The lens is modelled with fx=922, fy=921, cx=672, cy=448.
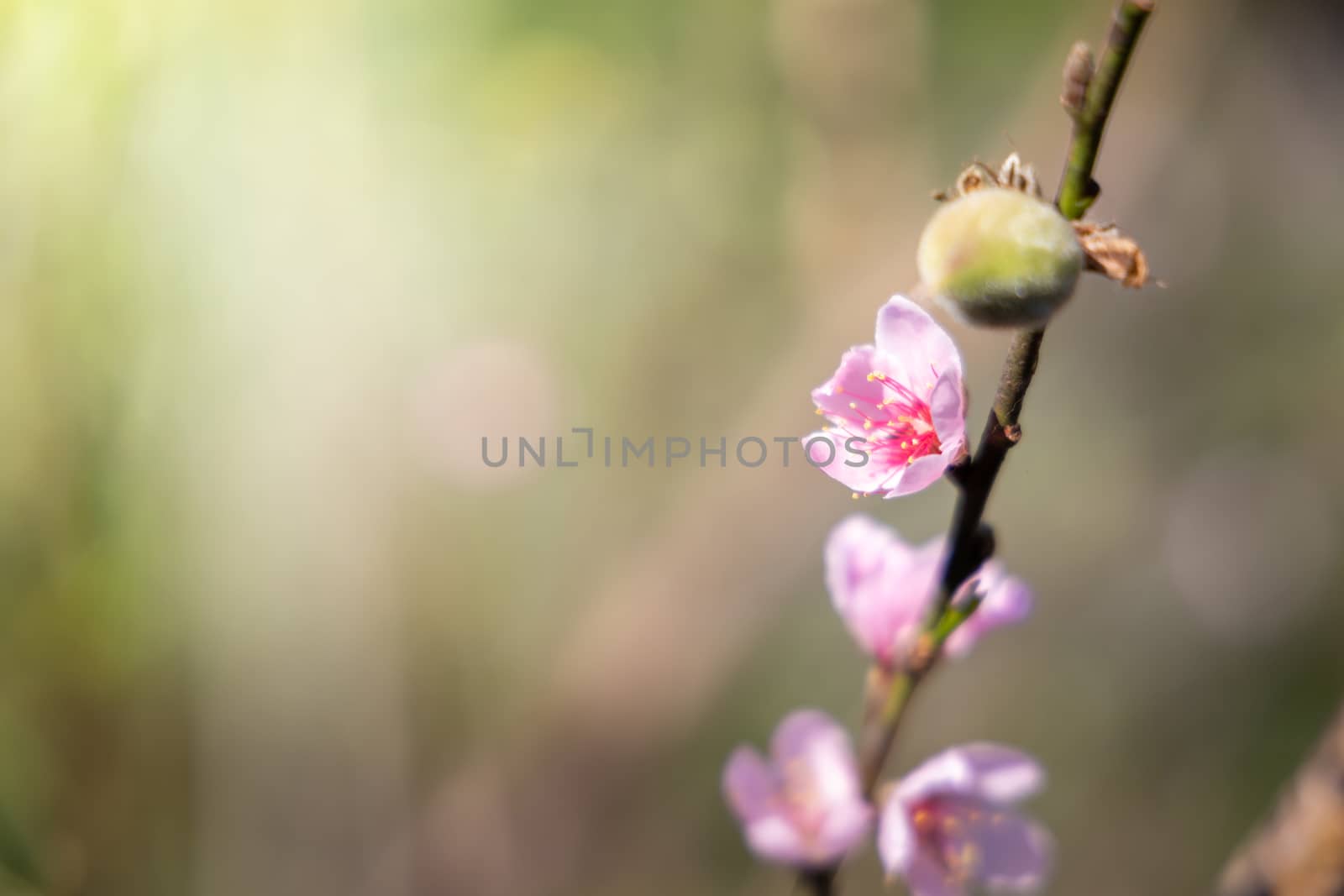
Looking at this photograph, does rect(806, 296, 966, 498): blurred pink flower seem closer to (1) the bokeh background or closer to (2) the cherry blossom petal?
(2) the cherry blossom petal

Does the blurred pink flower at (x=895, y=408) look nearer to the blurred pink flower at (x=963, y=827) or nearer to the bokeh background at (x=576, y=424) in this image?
the blurred pink flower at (x=963, y=827)

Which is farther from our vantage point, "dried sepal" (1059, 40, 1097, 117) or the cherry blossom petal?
the cherry blossom petal

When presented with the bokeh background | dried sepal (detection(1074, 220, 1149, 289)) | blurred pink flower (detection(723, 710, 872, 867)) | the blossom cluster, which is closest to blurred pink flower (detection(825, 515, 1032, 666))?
the blossom cluster

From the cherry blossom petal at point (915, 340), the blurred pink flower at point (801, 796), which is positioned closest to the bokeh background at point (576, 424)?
the blurred pink flower at point (801, 796)

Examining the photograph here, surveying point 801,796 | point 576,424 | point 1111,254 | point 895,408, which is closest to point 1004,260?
point 1111,254

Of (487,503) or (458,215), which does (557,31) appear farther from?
(487,503)

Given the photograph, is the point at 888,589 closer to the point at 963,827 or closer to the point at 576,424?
the point at 963,827
